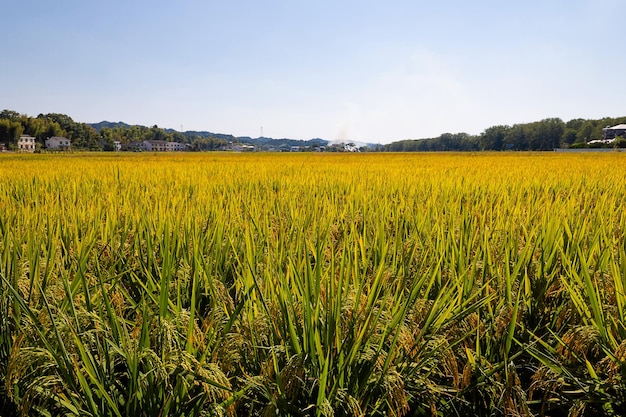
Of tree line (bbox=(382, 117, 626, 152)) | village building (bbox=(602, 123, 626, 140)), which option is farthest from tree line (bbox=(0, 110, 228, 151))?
village building (bbox=(602, 123, 626, 140))

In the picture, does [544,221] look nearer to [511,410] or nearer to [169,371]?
[511,410]

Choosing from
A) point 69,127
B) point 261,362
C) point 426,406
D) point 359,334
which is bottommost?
point 426,406

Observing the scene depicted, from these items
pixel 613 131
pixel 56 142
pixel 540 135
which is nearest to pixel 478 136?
pixel 540 135

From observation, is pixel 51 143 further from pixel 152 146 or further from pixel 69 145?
pixel 152 146

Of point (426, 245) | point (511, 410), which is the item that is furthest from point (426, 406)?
point (426, 245)

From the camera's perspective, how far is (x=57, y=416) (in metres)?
0.95

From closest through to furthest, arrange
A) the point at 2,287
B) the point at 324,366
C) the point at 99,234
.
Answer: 1. the point at 324,366
2. the point at 2,287
3. the point at 99,234

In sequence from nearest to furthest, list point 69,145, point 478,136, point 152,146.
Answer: point 69,145 < point 478,136 < point 152,146

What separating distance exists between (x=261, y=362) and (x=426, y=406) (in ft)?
1.47

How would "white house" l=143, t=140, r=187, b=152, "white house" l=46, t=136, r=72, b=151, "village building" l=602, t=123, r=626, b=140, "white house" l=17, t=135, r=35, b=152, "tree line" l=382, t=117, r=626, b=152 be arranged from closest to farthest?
"village building" l=602, t=123, r=626, b=140 < "white house" l=17, t=135, r=35, b=152 < "tree line" l=382, t=117, r=626, b=152 < "white house" l=46, t=136, r=72, b=151 < "white house" l=143, t=140, r=187, b=152

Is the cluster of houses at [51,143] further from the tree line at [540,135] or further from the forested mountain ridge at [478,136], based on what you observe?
the tree line at [540,135]

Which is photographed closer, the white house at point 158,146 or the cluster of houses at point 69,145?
the cluster of houses at point 69,145

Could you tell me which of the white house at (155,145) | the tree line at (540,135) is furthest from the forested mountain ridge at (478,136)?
the white house at (155,145)

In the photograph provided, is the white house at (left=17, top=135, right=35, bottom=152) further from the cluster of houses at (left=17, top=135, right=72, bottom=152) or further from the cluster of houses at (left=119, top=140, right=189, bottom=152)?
the cluster of houses at (left=119, top=140, right=189, bottom=152)
